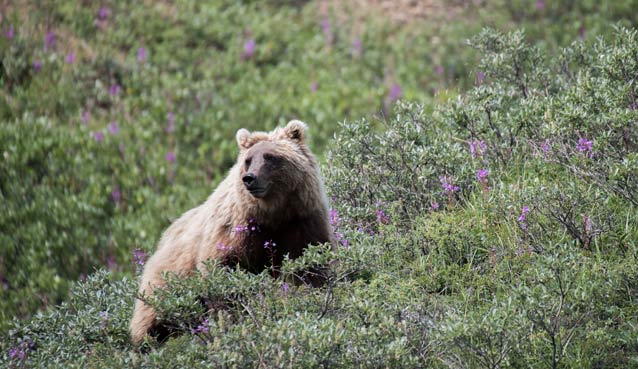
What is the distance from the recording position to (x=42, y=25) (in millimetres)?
13133

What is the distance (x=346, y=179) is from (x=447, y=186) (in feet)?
3.49

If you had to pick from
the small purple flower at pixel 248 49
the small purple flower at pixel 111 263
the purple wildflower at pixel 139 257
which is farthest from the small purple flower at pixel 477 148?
the small purple flower at pixel 248 49

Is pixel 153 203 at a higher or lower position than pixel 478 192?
lower

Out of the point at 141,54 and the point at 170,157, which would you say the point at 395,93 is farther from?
the point at 141,54

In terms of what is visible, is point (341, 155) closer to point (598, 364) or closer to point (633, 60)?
point (633, 60)

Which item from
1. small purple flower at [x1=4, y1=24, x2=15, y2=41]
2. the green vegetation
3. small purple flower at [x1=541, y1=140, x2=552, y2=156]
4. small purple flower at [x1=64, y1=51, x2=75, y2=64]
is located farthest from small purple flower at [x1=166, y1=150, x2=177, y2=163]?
small purple flower at [x1=541, y1=140, x2=552, y2=156]

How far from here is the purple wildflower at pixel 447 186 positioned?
6305 millimetres

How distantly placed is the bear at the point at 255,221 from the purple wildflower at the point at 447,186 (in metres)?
0.89

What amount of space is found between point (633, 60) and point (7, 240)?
7396 mm

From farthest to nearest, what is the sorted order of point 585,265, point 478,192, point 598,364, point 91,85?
point 91,85, point 478,192, point 585,265, point 598,364

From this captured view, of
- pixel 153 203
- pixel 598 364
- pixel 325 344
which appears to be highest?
pixel 325 344

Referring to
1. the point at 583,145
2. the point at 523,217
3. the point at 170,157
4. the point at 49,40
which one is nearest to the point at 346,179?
the point at 523,217

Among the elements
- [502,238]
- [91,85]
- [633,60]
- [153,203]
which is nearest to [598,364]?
[502,238]

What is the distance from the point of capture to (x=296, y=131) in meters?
6.90
